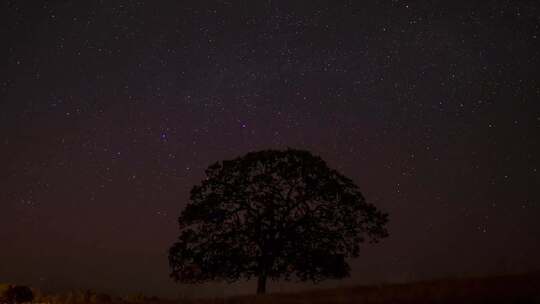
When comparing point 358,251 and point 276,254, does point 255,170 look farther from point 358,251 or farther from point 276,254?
point 358,251

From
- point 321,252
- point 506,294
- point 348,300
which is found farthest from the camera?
point 321,252

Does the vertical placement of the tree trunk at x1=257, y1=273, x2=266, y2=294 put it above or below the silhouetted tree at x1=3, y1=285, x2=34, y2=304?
above

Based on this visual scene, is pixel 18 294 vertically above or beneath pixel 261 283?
beneath

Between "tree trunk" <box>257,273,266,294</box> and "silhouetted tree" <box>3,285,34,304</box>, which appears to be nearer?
"silhouetted tree" <box>3,285,34,304</box>

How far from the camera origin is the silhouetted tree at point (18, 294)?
26.7 meters

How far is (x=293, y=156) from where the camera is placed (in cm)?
3394

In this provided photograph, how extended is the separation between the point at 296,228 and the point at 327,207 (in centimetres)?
197

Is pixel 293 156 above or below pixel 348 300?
above

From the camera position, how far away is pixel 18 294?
2708cm

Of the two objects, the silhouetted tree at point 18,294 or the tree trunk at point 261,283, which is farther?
the tree trunk at point 261,283

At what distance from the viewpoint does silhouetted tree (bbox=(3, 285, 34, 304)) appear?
87.6ft

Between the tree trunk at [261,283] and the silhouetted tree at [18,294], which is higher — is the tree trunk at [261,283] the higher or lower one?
the higher one

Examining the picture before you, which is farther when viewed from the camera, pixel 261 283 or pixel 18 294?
pixel 261 283

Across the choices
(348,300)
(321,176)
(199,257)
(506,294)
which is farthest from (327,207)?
(506,294)
